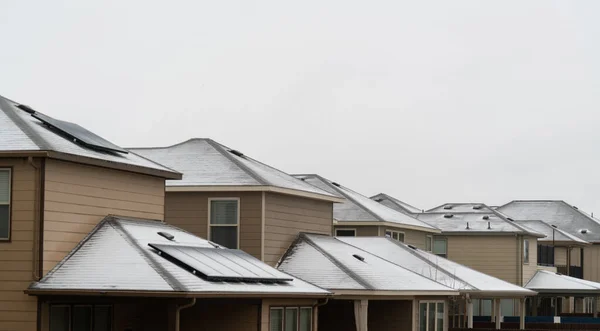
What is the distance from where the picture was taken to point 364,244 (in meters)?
41.7

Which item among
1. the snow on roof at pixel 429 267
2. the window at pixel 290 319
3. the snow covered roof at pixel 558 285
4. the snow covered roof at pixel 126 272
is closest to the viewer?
the snow covered roof at pixel 126 272

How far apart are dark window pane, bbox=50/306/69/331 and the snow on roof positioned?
16690 mm

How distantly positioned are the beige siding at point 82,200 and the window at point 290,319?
13.9 ft

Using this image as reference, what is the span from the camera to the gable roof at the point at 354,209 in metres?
45.3

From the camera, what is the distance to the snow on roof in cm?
4069

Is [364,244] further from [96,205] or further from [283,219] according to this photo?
[96,205]

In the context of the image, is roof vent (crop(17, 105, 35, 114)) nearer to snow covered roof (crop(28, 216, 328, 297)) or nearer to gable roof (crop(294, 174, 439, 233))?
snow covered roof (crop(28, 216, 328, 297))

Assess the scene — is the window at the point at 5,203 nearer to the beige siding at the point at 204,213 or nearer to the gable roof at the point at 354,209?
the beige siding at the point at 204,213

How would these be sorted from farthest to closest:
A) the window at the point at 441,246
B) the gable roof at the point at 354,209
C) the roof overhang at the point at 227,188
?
the window at the point at 441,246, the gable roof at the point at 354,209, the roof overhang at the point at 227,188

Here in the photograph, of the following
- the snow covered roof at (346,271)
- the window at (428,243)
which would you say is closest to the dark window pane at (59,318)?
the snow covered roof at (346,271)

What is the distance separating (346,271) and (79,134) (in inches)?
400

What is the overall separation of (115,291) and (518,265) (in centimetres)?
3859

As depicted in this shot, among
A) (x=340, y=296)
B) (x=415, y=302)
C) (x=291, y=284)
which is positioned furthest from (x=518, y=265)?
(x=291, y=284)

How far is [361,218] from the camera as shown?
149ft
